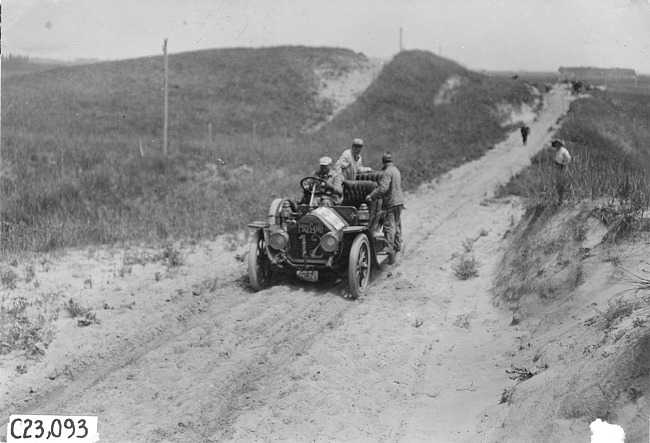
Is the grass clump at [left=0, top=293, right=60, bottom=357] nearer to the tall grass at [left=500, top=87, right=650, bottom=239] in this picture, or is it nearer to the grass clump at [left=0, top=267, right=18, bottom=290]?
the grass clump at [left=0, top=267, right=18, bottom=290]

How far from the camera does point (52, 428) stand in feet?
17.8

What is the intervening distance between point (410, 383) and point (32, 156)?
16019 mm

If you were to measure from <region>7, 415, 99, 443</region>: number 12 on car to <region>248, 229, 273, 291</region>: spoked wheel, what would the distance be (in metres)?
3.82

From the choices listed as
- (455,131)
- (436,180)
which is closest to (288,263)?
(436,180)

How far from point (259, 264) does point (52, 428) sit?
4.48 meters

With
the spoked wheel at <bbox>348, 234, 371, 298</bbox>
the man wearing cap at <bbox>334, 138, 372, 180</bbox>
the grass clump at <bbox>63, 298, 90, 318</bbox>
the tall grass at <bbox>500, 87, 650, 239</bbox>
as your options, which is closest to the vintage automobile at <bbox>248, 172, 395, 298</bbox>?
the spoked wheel at <bbox>348, 234, 371, 298</bbox>

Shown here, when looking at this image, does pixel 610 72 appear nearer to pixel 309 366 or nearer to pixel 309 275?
pixel 309 275

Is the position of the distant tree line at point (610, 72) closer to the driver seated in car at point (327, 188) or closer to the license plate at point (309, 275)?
the driver seated in car at point (327, 188)

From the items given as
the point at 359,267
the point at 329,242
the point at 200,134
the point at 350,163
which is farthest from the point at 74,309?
the point at 200,134

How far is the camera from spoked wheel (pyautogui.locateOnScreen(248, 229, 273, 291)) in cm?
910

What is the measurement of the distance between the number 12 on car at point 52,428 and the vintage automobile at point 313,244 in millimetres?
3922

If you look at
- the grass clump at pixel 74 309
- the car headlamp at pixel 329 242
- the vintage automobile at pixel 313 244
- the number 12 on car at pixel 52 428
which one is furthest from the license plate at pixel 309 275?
the number 12 on car at pixel 52 428

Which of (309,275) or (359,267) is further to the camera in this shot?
(309,275)

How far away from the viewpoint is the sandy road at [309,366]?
18.4 feet
